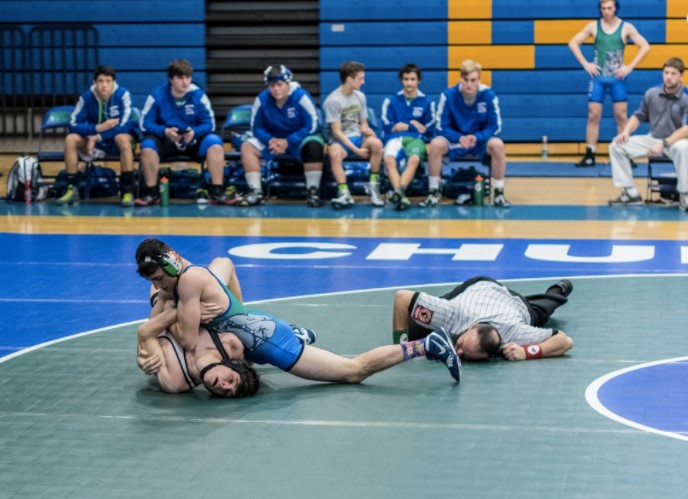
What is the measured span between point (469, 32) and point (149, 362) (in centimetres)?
1177


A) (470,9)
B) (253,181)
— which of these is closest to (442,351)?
(253,181)

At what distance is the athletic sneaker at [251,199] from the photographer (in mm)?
13055

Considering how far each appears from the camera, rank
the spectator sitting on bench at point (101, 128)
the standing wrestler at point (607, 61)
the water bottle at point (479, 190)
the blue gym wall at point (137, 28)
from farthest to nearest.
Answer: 1. the blue gym wall at point (137, 28)
2. the standing wrestler at point (607, 61)
3. the spectator sitting on bench at point (101, 128)
4. the water bottle at point (479, 190)

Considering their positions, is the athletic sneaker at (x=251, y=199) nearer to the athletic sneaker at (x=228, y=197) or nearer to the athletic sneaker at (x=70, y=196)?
the athletic sneaker at (x=228, y=197)

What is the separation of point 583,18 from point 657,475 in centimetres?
1274

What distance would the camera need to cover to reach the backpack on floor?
13398 millimetres

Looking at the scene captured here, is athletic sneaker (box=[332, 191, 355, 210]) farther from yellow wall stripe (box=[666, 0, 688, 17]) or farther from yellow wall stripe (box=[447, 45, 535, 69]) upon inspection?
yellow wall stripe (box=[666, 0, 688, 17])

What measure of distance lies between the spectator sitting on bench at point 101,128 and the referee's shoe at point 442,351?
24.5 ft

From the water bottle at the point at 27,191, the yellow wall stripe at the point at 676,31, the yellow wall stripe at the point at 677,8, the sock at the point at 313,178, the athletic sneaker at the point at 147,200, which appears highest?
the yellow wall stripe at the point at 677,8

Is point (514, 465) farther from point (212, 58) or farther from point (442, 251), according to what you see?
point (212, 58)

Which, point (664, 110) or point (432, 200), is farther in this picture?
point (432, 200)

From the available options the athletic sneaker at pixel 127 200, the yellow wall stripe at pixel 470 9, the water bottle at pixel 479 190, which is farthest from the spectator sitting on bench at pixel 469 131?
the yellow wall stripe at pixel 470 9

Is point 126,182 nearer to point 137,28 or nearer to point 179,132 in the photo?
point 179,132

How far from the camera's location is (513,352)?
21.9 feet
